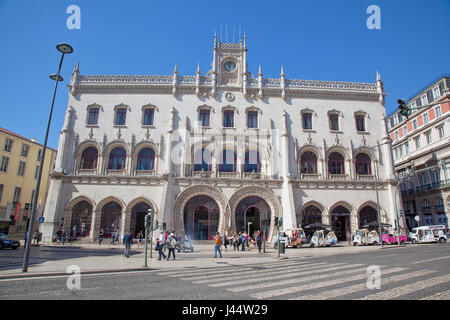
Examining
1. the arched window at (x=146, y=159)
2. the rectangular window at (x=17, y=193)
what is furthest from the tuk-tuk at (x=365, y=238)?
the rectangular window at (x=17, y=193)

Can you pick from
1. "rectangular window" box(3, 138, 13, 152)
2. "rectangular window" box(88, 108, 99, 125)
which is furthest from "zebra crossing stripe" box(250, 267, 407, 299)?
"rectangular window" box(3, 138, 13, 152)

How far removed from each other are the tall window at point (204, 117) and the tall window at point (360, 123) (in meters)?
17.3

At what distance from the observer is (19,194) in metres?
38.3

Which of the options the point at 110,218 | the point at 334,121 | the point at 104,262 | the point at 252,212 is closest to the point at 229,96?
the point at 334,121

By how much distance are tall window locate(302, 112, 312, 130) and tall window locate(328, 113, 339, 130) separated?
235cm

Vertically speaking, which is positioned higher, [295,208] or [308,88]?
[308,88]

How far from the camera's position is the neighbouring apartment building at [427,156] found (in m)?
35.7

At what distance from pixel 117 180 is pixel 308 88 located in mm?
23700

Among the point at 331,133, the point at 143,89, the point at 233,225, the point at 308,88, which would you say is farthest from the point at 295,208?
the point at 143,89

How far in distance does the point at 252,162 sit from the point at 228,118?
568cm

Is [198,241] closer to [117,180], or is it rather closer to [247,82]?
[117,180]
